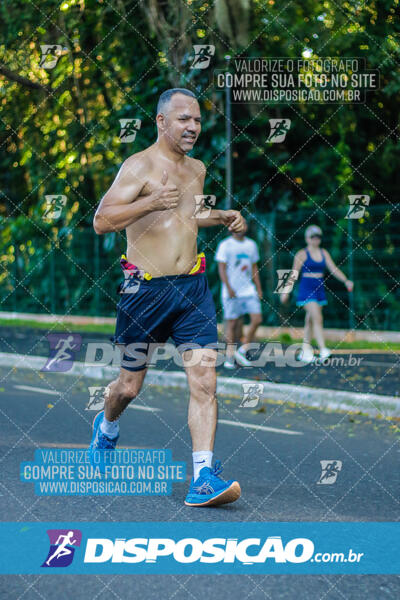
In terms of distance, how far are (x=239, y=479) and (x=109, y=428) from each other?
85 centimetres

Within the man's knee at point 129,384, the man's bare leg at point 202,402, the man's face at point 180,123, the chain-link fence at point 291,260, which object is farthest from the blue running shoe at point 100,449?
the chain-link fence at point 291,260

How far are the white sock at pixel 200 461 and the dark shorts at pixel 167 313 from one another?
0.57m

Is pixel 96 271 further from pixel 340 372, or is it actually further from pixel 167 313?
pixel 167 313

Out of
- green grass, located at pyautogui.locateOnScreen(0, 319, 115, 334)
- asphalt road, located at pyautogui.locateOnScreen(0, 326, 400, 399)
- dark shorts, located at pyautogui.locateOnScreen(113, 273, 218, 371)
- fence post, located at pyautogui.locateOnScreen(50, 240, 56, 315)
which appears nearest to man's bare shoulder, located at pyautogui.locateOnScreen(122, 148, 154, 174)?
dark shorts, located at pyautogui.locateOnScreen(113, 273, 218, 371)

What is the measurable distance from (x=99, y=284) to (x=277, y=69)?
705cm

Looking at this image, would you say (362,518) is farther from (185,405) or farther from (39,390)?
(39,390)

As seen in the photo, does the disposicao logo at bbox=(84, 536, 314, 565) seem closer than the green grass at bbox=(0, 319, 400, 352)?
Yes

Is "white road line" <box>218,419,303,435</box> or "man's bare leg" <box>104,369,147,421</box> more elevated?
"man's bare leg" <box>104,369,147,421</box>

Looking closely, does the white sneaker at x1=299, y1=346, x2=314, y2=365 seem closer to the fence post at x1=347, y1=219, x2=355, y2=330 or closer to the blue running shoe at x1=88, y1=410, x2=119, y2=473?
the fence post at x1=347, y1=219, x2=355, y2=330

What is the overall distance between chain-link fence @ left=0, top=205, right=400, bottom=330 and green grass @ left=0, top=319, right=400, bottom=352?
433 millimetres

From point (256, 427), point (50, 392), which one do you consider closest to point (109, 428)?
point (256, 427)

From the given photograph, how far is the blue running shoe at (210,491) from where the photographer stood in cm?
477

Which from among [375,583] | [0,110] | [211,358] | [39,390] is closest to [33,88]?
[0,110]

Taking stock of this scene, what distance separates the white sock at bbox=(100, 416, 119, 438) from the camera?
214 inches
